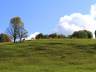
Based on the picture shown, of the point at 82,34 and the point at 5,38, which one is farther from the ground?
the point at 82,34

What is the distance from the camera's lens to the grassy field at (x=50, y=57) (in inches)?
1738

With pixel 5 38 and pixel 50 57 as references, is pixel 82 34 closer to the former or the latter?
pixel 5 38

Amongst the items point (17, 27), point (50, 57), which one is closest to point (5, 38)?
point (17, 27)

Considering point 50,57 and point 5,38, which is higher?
point 5,38

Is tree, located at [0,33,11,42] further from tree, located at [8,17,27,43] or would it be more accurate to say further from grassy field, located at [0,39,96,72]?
grassy field, located at [0,39,96,72]

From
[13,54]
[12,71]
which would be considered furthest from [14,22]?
[12,71]

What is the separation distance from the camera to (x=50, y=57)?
54594 millimetres

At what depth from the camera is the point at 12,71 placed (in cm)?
3847

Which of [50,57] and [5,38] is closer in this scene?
[50,57]

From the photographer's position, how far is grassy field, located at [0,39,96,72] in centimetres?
4416

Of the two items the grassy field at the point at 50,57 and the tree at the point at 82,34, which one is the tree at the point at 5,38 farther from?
the grassy field at the point at 50,57

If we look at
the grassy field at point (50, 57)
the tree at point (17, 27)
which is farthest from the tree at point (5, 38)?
the grassy field at point (50, 57)

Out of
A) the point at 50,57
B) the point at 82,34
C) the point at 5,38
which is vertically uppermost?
the point at 82,34

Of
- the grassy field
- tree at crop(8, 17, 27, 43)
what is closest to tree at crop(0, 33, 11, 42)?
tree at crop(8, 17, 27, 43)
